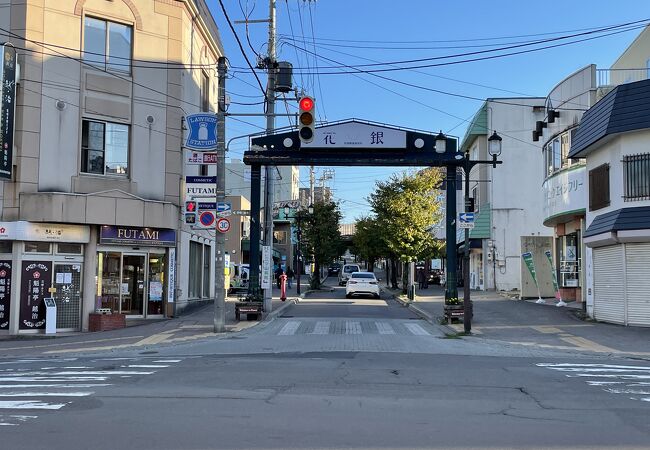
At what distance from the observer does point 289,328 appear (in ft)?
68.3

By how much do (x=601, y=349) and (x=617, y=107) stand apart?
27.2 feet

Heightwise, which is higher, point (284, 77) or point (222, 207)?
point (284, 77)

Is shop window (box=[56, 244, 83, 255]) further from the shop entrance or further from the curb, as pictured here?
the curb

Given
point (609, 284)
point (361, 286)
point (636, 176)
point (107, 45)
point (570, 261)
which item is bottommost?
point (361, 286)

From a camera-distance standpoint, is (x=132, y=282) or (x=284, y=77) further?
(x=284, y=77)

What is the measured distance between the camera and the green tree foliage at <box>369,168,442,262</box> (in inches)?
1438

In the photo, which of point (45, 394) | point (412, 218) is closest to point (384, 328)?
point (45, 394)

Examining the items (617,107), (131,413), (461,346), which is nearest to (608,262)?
(617,107)

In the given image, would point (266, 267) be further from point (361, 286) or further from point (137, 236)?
point (361, 286)

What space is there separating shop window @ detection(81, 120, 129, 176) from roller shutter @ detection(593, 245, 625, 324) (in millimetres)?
16755

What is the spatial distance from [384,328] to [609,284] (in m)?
A: 7.60

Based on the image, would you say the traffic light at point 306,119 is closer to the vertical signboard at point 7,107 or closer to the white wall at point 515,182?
the vertical signboard at point 7,107

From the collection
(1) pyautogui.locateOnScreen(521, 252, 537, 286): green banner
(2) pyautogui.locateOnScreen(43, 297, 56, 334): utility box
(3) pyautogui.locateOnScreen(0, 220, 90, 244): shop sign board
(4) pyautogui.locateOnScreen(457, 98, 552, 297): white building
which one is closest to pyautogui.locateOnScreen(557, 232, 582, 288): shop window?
(1) pyautogui.locateOnScreen(521, 252, 537, 286): green banner

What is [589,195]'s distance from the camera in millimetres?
22828
